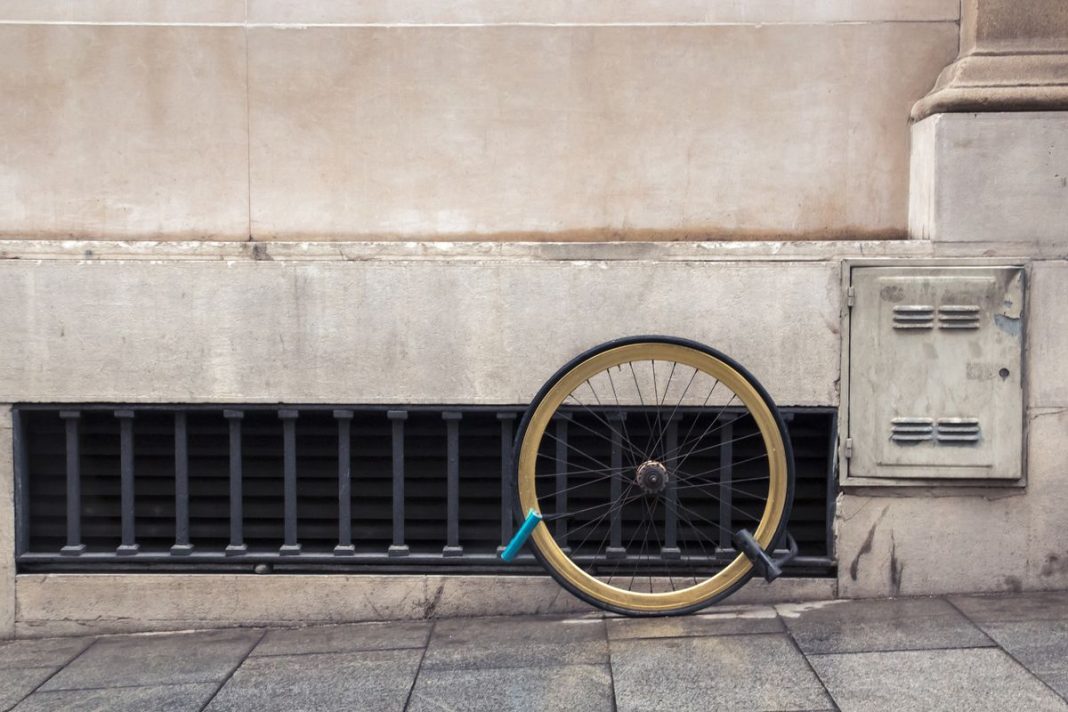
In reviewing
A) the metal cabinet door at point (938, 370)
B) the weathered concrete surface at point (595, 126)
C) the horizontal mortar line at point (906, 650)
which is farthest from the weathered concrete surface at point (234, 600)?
the metal cabinet door at point (938, 370)

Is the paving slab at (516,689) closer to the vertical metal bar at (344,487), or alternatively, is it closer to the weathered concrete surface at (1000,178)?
the vertical metal bar at (344,487)

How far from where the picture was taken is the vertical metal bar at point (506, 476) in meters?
5.36

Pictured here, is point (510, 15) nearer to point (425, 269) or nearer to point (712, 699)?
point (425, 269)

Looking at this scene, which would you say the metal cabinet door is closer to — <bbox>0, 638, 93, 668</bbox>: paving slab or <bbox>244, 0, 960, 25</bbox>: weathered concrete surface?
<bbox>244, 0, 960, 25</bbox>: weathered concrete surface

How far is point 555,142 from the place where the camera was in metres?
5.39

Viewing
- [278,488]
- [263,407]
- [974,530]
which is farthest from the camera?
[278,488]

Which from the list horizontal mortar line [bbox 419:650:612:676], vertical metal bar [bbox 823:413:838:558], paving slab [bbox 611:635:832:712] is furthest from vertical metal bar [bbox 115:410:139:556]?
vertical metal bar [bbox 823:413:838:558]

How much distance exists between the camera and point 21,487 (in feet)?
17.8

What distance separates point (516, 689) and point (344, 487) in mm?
1479

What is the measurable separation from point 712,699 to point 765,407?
4.14 ft

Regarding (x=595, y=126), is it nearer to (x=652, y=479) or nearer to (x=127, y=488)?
(x=652, y=479)

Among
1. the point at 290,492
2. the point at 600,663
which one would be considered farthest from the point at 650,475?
the point at 290,492

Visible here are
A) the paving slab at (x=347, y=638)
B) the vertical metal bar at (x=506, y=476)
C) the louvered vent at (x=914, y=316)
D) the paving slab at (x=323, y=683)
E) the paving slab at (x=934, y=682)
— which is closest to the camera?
the paving slab at (x=934, y=682)

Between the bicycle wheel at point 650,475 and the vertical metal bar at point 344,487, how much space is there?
3.06 feet
